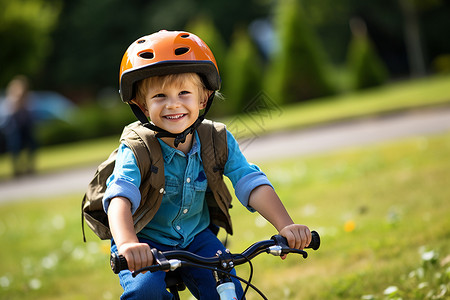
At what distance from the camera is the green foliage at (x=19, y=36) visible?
28.7 m

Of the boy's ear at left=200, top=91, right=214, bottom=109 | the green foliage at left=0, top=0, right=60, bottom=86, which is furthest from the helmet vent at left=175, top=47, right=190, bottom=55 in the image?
the green foliage at left=0, top=0, right=60, bottom=86

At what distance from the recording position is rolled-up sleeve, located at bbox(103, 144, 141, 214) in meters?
3.04

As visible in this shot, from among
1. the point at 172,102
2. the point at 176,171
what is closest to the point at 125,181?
the point at 176,171

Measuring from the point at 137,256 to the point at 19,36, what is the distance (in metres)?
28.7

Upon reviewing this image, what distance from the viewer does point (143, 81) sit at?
331 cm

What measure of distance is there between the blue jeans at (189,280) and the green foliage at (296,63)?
22.0 metres

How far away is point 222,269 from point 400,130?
10836 millimetres

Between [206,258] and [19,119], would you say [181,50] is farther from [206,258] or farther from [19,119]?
[19,119]

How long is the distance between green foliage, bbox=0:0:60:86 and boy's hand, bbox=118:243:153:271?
92.8 feet


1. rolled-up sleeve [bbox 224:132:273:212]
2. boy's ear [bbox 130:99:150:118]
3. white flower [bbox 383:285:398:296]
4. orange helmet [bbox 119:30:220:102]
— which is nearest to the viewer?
orange helmet [bbox 119:30:220:102]

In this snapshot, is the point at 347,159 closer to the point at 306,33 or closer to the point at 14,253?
the point at 14,253

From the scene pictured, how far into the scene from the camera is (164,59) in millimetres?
3127

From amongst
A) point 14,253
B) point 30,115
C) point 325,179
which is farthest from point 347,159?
point 30,115

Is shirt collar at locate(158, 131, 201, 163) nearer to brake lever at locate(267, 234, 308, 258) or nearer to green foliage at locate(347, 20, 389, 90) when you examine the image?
brake lever at locate(267, 234, 308, 258)
